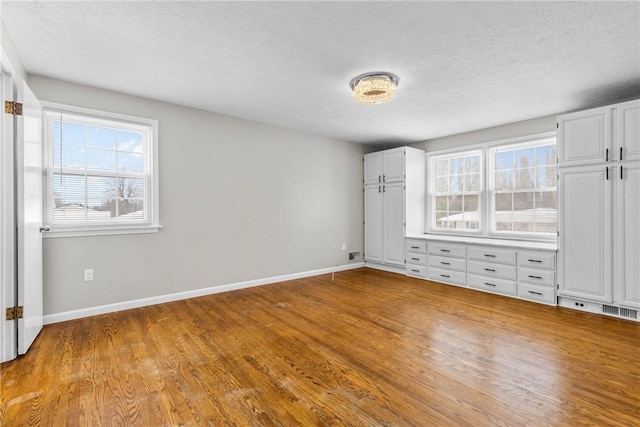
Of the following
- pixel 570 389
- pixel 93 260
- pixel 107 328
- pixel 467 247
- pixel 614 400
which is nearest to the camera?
pixel 614 400

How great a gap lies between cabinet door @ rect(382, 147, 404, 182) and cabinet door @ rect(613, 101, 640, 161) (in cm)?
269

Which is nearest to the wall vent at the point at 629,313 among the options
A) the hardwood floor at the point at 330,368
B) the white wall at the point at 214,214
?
the hardwood floor at the point at 330,368

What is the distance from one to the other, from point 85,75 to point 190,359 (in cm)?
287

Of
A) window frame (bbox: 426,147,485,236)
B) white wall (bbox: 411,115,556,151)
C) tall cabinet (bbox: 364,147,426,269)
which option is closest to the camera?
white wall (bbox: 411,115,556,151)

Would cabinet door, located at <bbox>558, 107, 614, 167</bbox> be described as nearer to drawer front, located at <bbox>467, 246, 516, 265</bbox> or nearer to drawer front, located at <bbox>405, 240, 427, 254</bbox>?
drawer front, located at <bbox>467, 246, 516, 265</bbox>

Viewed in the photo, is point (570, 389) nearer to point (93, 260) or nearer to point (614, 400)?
point (614, 400)

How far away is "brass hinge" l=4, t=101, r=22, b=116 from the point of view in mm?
2222

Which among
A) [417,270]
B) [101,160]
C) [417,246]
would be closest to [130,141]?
[101,160]

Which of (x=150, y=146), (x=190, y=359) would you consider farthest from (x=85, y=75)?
(x=190, y=359)

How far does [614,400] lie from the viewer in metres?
1.74

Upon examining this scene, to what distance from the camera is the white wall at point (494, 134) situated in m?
4.08

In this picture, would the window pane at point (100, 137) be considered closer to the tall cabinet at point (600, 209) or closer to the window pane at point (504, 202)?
the tall cabinet at point (600, 209)

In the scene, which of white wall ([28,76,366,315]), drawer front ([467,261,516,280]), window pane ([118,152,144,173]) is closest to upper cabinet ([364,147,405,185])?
white wall ([28,76,366,315])

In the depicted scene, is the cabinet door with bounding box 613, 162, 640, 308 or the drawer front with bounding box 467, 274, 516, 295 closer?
the cabinet door with bounding box 613, 162, 640, 308
